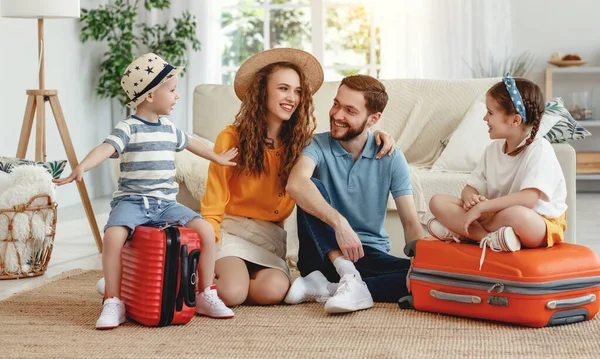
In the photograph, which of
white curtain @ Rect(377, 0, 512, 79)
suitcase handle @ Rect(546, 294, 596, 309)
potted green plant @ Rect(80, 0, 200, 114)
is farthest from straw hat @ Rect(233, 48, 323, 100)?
white curtain @ Rect(377, 0, 512, 79)

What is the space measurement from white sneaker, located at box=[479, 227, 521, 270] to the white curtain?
4315mm

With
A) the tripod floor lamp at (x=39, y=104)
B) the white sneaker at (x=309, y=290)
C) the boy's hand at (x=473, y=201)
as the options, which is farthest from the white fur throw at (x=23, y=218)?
the boy's hand at (x=473, y=201)

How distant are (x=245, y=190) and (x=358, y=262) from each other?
17.8 inches

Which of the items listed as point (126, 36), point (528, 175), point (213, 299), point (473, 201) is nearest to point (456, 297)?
point (473, 201)

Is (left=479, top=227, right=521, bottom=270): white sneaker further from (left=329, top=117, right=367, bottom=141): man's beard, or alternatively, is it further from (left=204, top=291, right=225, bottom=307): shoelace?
(left=204, top=291, right=225, bottom=307): shoelace

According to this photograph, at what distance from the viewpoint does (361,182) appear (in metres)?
2.79

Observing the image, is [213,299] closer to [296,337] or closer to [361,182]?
[296,337]

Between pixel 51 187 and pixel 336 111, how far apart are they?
1.29 meters

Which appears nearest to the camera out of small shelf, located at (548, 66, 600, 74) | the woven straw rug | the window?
the woven straw rug

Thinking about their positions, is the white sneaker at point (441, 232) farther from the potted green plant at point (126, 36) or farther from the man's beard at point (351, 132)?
the potted green plant at point (126, 36)

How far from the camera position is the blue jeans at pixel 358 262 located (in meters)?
2.70

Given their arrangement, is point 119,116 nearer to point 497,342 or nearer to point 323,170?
point 323,170

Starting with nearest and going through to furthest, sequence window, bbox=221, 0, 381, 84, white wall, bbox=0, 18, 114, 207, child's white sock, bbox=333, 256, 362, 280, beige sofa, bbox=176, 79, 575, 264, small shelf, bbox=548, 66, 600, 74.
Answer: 1. child's white sock, bbox=333, 256, 362, 280
2. beige sofa, bbox=176, 79, 575, 264
3. white wall, bbox=0, 18, 114, 207
4. small shelf, bbox=548, 66, 600, 74
5. window, bbox=221, 0, 381, 84

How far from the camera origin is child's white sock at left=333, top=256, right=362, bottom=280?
8.51ft
